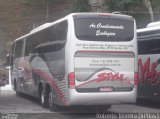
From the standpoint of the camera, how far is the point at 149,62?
17250 mm

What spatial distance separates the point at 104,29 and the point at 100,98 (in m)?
2.17

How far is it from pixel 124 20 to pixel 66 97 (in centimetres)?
312

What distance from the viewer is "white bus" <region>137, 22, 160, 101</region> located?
658 inches

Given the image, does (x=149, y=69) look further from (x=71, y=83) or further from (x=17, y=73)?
(x=17, y=73)

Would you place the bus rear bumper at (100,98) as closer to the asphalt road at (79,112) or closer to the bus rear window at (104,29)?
the asphalt road at (79,112)

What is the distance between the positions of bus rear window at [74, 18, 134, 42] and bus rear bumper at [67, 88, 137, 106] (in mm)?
1699

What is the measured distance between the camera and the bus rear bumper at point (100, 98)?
45.1 ft

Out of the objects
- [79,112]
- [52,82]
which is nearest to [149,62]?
[79,112]

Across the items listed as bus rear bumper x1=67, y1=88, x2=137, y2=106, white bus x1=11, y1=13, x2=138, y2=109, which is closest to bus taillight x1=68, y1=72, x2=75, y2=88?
white bus x1=11, y1=13, x2=138, y2=109

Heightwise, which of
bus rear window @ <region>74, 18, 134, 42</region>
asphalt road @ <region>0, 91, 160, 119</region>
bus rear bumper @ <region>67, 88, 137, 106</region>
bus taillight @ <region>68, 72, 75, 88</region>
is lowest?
asphalt road @ <region>0, 91, 160, 119</region>

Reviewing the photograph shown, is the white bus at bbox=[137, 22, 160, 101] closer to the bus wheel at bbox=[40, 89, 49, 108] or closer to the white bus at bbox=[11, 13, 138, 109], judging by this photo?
the white bus at bbox=[11, 13, 138, 109]

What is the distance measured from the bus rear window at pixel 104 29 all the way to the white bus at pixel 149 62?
249 cm

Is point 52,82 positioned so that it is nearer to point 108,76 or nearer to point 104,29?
point 108,76

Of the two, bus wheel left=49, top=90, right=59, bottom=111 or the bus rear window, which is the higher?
the bus rear window
